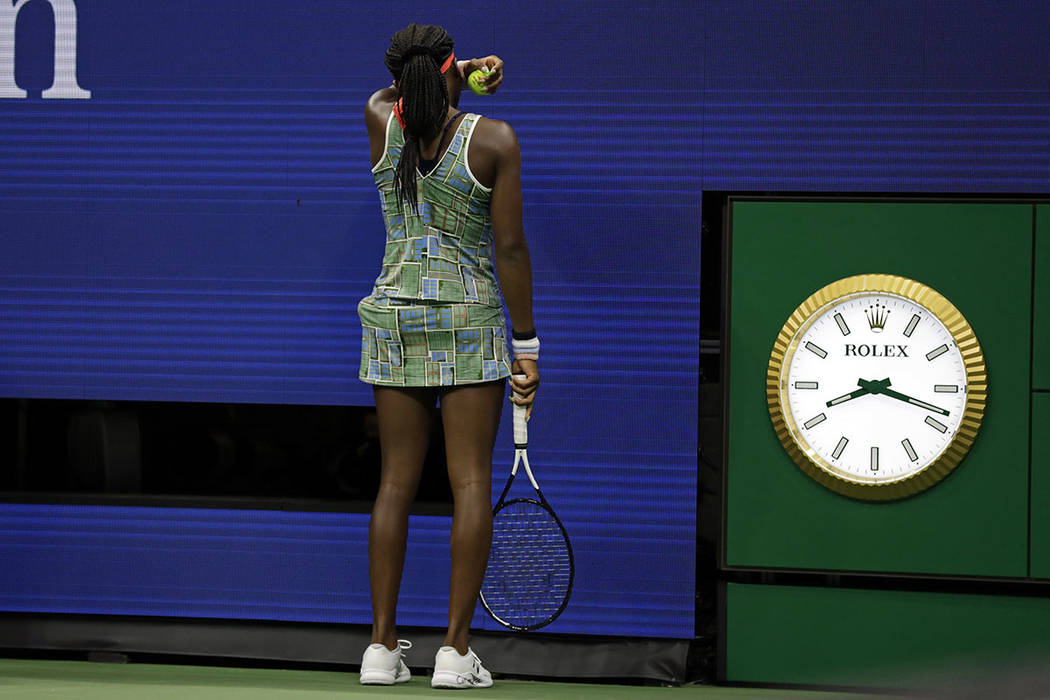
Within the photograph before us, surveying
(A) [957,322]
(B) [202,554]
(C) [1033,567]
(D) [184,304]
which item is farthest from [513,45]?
(C) [1033,567]

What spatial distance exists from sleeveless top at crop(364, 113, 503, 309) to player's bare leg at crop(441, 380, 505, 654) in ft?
0.92

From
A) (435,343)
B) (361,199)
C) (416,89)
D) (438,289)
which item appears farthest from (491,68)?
(361,199)

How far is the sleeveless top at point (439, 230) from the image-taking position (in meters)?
3.19

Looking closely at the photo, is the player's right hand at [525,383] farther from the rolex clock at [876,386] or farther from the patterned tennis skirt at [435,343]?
the rolex clock at [876,386]

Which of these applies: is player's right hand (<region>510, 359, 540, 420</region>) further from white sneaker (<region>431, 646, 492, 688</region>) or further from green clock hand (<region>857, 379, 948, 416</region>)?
green clock hand (<region>857, 379, 948, 416</region>)

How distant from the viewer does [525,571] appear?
3.58 metres

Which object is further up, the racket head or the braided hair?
the braided hair

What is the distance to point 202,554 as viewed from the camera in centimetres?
409

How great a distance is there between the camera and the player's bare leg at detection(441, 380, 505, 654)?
3215 millimetres

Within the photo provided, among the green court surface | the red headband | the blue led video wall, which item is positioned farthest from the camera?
the blue led video wall

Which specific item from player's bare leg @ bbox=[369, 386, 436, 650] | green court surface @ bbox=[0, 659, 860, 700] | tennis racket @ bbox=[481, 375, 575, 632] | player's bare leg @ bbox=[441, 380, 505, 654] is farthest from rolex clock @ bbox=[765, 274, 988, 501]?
player's bare leg @ bbox=[369, 386, 436, 650]

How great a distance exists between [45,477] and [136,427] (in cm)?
38

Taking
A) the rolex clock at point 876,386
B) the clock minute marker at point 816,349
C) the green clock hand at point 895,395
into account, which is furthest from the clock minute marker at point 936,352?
the clock minute marker at point 816,349

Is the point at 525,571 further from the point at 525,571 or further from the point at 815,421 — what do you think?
the point at 815,421
